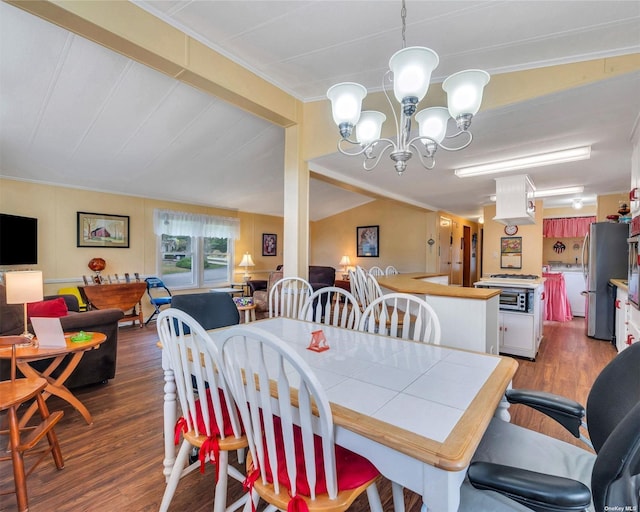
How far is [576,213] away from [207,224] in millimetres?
7637

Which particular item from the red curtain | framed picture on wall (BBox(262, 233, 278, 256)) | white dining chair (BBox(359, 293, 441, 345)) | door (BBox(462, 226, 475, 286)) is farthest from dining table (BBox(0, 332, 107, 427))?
door (BBox(462, 226, 475, 286))

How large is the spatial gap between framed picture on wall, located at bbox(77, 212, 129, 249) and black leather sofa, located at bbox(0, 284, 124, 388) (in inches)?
75.7

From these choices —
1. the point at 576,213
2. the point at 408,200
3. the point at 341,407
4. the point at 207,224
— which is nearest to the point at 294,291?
the point at 341,407

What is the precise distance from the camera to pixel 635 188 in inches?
96.7

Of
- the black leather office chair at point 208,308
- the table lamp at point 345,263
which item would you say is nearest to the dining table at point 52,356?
the black leather office chair at point 208,308

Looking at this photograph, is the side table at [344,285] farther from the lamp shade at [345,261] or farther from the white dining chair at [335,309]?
the white dining chair at [335,309]

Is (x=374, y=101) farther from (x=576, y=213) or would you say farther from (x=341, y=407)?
(x=576, y=213)

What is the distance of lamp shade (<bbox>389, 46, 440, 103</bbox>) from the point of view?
126 centimetres

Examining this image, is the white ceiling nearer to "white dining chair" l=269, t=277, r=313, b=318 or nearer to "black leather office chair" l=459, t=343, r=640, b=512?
"white dining chair" l=269, t=277, r=313, b=318

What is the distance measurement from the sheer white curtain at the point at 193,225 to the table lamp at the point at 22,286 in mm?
3452

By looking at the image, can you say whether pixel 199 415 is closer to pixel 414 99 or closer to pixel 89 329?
pixel 414 99

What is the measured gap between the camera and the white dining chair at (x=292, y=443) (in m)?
0.85

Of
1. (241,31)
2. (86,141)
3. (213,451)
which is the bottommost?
(213,451)

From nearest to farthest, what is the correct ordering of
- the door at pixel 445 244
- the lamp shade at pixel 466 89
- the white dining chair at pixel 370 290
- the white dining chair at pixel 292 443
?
1. the white dining chair at pixel 292 443
2. the lamp shade at pixel 466 89
3. the white dining chair at pixel 370 290
4. the door at pixel 445 244
